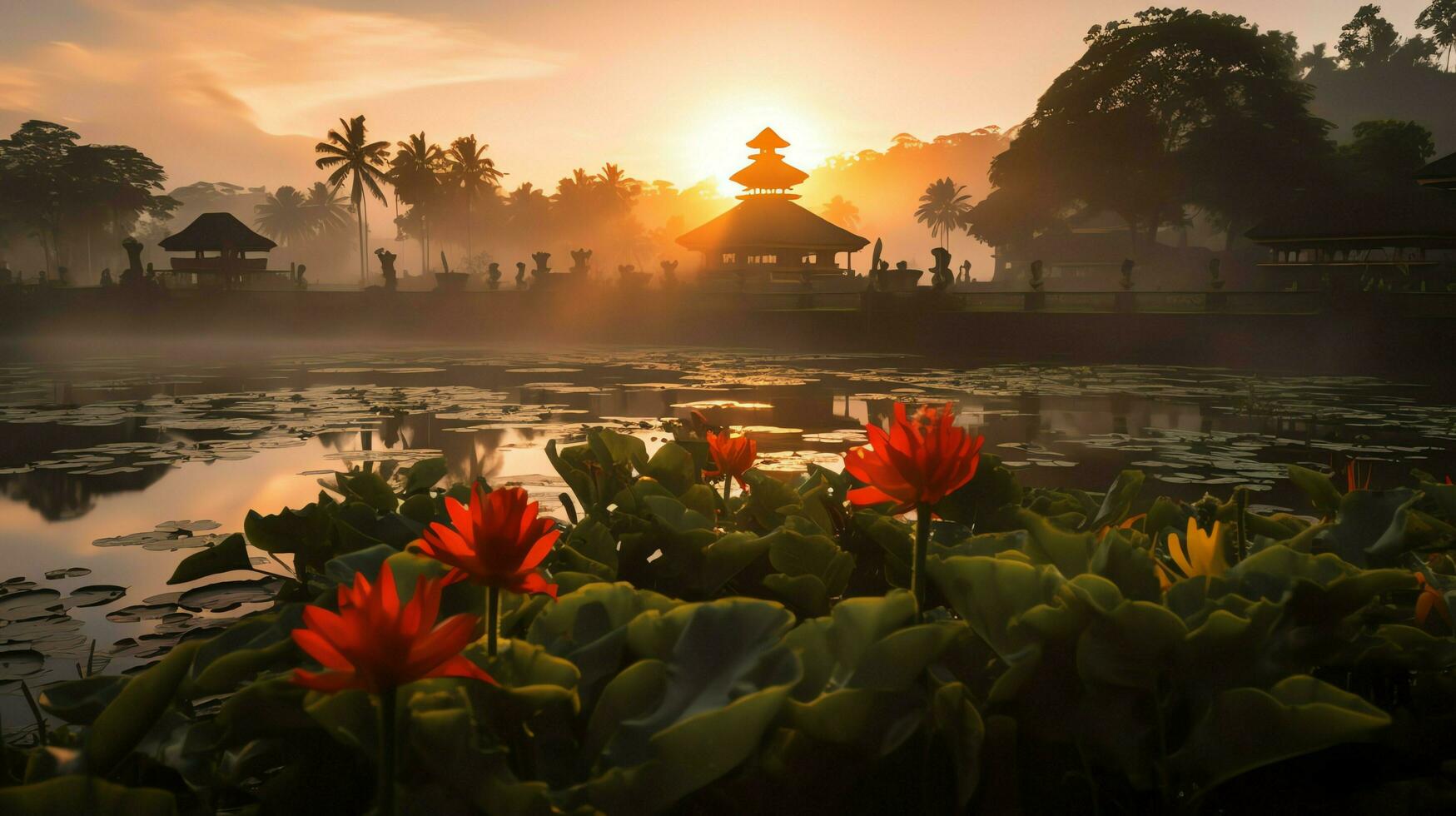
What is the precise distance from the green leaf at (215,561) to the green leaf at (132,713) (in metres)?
0.92

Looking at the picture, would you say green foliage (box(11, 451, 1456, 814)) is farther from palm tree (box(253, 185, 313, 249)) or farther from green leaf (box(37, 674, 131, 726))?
palm tree (box(253, 185, 313, 249))

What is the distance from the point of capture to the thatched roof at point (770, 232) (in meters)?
38.6

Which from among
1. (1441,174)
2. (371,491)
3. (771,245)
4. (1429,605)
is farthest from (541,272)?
(1429,605)

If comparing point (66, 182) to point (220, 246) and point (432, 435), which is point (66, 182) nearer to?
point (220, 246)

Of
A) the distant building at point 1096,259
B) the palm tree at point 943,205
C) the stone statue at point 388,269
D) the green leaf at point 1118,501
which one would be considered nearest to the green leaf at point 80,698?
the green leaf at point 1118,501

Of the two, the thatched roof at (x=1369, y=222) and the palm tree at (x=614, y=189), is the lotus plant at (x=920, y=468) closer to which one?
the thatched roof at (x=1369, y=222)

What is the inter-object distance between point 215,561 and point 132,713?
103cm

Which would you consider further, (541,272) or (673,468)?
(541,272)

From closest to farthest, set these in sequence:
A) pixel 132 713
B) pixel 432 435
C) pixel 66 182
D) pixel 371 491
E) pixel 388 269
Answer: pixel 132 713
pixel 371 491
pixel 432 435
pixel 388 269
pixel 66 182

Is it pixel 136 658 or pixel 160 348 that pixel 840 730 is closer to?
pixel 136 658

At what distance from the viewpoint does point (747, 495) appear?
2150 millimetres

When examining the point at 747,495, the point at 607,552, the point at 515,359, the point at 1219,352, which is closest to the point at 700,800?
the point at 607,552

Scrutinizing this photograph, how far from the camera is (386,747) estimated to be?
80 centimetres

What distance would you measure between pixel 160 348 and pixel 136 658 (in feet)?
96.4
